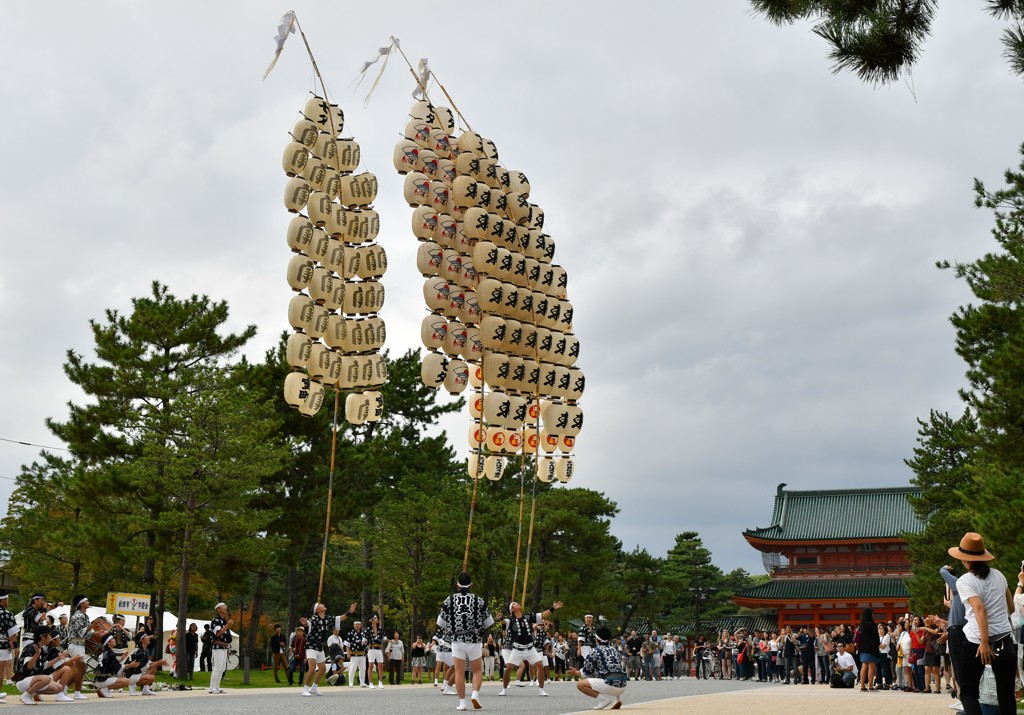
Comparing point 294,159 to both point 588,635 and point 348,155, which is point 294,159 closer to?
point 348,155

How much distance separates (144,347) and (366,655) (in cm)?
1168

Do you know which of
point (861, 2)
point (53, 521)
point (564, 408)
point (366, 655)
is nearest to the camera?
point (861, 2)

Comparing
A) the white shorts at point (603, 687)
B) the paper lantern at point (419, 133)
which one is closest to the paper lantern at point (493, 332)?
the paper lantern at point (419, 133)

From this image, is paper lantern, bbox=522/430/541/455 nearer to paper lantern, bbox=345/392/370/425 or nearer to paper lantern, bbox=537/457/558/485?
paper lantern, bbox=537/457/558/485

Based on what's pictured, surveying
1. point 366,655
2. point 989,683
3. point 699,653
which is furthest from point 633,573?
point 989,683

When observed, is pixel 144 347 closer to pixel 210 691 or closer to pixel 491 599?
pixel 210 691

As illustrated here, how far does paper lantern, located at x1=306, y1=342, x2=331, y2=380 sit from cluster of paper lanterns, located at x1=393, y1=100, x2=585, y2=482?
3201mm

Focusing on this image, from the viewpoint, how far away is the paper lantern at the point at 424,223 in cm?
2773

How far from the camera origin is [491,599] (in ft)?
159

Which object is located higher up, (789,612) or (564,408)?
(564,408)

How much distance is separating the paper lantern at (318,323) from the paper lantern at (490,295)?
13.7ft

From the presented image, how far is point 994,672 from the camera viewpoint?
7.80m

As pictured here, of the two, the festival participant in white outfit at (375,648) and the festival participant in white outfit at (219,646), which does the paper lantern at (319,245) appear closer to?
the festival participant in white outfit at (375,648)

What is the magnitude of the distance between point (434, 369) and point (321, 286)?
13.2ft
